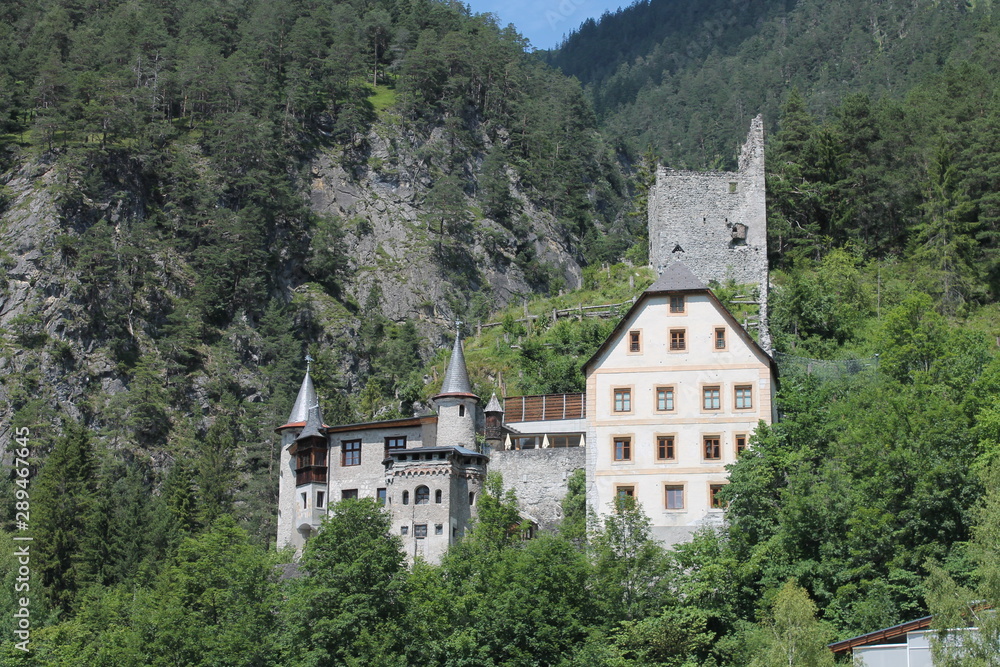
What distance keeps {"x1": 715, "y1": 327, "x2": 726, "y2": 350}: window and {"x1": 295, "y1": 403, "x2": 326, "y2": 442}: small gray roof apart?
21.5 metres

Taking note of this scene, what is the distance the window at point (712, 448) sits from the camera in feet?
166

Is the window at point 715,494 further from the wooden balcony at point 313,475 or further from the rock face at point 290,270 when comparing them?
the rock face at point 290,270

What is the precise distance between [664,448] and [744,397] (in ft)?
12.8

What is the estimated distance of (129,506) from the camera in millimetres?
71375

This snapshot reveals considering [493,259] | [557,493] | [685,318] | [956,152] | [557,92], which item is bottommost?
[557,493]

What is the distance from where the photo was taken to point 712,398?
2025 inches

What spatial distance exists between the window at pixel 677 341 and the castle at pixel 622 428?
6 cm

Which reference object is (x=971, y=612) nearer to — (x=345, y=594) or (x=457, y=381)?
(x=345, y=594)

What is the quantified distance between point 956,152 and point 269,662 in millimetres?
51618

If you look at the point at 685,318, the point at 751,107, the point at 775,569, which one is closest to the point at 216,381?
the point at 685,318

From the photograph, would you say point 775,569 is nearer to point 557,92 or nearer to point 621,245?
point 621,245

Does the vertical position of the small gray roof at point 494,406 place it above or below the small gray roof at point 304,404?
below

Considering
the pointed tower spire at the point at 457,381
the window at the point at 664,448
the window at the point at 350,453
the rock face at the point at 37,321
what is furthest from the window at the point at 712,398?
the rock face at the point at 37,321

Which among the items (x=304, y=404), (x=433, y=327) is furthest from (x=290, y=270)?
(x=304, y=404)
